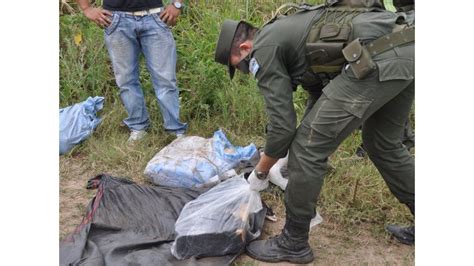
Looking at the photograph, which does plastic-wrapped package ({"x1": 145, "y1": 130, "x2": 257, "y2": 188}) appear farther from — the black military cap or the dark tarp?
the black military cap

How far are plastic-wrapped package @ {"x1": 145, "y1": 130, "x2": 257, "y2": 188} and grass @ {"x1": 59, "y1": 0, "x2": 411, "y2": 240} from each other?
270mm

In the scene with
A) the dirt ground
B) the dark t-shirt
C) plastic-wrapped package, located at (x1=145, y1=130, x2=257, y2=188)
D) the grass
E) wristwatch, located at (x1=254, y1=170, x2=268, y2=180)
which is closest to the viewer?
wristwatch, located at (x1=254, y1=170, x2=268, y2=180)

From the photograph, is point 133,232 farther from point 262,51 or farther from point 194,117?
point 194,117

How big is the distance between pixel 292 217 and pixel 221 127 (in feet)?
6.44

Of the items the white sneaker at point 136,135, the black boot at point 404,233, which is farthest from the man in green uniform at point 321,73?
the white sneaker at point 136,135

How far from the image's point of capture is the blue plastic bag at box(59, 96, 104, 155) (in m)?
4.65

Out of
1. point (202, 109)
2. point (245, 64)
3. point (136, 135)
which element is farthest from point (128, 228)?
point (202, 109)

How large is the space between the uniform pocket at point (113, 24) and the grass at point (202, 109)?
0.84m

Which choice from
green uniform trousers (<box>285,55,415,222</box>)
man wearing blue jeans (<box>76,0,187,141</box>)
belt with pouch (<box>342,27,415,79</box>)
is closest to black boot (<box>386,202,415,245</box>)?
green uniform trousers (<box>285,55,415,222</box>)

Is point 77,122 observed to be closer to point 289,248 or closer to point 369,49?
point 289,248

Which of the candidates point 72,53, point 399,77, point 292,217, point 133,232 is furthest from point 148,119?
point 399,77

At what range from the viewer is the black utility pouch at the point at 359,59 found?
2648mm

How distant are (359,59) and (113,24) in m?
2.38

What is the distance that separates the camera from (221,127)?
4.90 m
